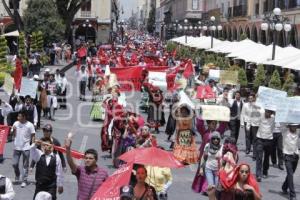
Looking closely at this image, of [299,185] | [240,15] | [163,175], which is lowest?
[299,185]

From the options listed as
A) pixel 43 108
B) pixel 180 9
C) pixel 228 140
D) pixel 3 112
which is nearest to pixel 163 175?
pixel 228 140

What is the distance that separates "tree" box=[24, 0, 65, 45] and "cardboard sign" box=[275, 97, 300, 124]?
37.4 metres

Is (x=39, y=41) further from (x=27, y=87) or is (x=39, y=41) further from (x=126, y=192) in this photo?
(x=126, y=192)

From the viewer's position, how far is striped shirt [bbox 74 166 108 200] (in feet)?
24.3

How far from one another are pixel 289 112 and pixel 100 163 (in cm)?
403

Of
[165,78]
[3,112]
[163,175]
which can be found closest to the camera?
[163,175]

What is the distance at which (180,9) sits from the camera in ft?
352

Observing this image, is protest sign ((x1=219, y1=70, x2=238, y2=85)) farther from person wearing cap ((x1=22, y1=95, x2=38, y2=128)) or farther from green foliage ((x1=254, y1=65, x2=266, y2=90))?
person wearing cap ((x1=22, y1=95, x2=38, y2=128))

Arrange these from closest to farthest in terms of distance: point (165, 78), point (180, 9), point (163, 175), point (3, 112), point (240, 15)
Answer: point (163, 175), point (3, 112), point (165, 78), point (240, 15), point (180, 9)

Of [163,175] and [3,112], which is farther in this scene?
[3,112]

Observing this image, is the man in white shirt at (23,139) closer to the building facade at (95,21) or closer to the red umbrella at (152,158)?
the red umbrella at (152,158)

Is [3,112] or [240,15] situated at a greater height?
[240,15]

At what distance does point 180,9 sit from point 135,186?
4002 inches

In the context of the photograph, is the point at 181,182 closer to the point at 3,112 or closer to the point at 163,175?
the point at 163,175
